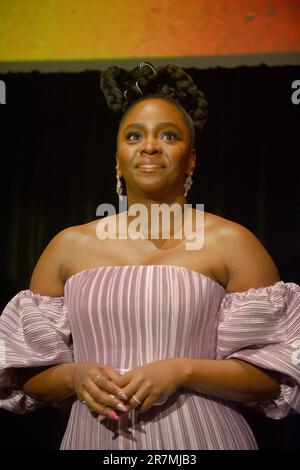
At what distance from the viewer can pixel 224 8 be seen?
2.00m

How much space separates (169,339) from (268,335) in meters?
0.22

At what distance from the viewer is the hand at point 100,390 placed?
127cm

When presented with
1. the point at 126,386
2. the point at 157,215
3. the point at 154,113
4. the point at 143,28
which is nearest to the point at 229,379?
the point at 126,386

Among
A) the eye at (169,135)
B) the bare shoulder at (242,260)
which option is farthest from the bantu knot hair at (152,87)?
the bare shoulder at (242,260)

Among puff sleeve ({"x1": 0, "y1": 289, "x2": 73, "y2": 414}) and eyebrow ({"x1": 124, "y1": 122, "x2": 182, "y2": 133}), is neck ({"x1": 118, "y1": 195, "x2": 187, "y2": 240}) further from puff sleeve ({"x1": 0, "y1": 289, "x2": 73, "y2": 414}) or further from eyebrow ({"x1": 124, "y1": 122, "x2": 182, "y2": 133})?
puff sleeve ({"x1": 0, "y1": 289, "x2": 73, "y2": 414})

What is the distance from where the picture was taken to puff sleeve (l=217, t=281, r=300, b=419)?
137 cm

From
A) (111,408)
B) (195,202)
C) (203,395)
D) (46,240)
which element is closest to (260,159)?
(195,202)

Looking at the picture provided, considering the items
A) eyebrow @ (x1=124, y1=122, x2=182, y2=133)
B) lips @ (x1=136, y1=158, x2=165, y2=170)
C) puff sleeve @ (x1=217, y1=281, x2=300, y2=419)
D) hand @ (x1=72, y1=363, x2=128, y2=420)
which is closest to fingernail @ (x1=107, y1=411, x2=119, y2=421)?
hand @ (x1=72, y1=363, x2=128, y2=420)

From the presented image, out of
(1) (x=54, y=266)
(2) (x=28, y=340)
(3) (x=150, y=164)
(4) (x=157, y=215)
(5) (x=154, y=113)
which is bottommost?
(2) (x=28, y=340)

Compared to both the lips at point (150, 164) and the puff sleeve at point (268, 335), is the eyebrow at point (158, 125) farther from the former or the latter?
the puff sleeve at point (268, 335)

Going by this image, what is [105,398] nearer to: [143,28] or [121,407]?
[121,407]

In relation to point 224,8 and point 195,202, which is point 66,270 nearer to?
point 195,202

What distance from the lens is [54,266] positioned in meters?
1.55

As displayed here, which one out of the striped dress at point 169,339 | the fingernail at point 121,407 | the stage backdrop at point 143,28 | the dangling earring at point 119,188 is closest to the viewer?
the fingernail at point 121,407
